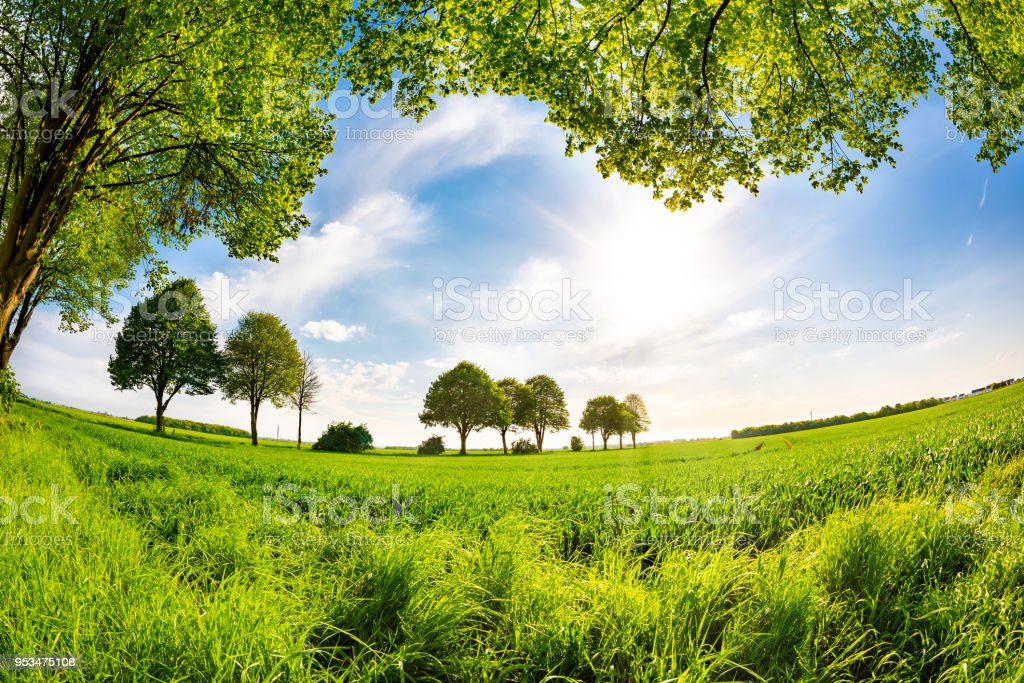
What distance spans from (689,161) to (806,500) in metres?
8.10

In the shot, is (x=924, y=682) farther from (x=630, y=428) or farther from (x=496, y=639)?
(x=630, y=428)

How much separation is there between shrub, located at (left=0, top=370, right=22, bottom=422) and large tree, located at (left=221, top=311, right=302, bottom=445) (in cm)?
949

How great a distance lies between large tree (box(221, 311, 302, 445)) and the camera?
20.6 m

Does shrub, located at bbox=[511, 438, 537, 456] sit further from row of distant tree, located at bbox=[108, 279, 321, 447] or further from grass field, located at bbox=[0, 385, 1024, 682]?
grass field, located at bbox=[0, 385, 1024, 682]

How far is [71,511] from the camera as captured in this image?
4867mm

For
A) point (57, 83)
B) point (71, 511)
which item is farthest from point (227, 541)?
point (57, 83)

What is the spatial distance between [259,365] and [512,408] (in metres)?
36.7

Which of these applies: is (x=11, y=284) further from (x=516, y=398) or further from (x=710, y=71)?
(x=516, y=398)

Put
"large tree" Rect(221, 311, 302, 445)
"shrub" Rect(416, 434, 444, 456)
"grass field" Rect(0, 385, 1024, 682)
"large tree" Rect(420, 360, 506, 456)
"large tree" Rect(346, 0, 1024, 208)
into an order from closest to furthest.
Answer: "grass field" Rect(0, 385, 1024, 682)
"large tree" Rect(346, 0, 1024, 208)
"large tree" Rect(221, 311, 302, 445)
"shrub" Rect(416, 434, 444, 456)
"large tree" Rect(420, 360, 506, 456)

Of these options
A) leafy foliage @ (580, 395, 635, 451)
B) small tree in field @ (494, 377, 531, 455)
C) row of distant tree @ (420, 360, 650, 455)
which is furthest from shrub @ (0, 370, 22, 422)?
leafy foliage @ (580, 395, 635, 451)

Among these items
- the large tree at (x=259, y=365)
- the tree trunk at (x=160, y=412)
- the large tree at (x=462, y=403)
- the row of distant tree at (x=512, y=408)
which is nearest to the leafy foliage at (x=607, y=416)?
the row of distant tree at (x=512, y=408)

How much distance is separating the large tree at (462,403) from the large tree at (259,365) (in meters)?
27.6

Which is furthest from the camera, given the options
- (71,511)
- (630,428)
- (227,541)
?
(630,428)

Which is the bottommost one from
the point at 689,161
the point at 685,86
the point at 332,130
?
the point at 689,161
